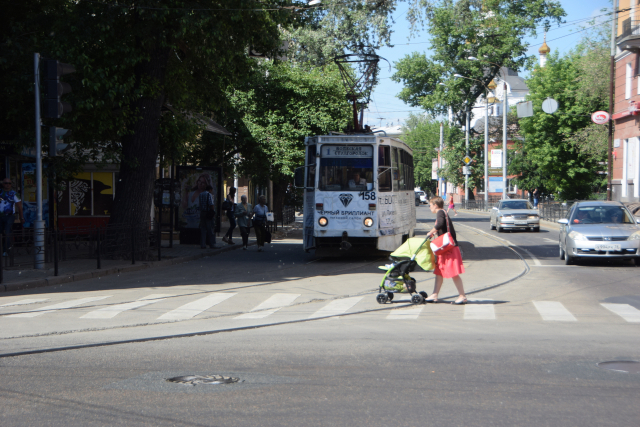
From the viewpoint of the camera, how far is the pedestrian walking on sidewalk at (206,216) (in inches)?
853

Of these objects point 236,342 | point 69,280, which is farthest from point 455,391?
point 69,280

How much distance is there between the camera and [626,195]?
38.8 m

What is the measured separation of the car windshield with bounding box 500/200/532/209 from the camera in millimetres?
35000

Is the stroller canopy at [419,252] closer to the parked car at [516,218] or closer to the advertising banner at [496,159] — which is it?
the parked car at [516,218]

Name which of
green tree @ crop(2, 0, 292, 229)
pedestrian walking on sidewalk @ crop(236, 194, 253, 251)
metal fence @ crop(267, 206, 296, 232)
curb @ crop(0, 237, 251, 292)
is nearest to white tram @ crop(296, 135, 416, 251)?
green tree @ crop(2, 0, 292, 229)

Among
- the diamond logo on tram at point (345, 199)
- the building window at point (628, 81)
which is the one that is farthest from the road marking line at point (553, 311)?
the building window at point (628, 81)

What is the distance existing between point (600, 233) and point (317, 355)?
11660 millimetres

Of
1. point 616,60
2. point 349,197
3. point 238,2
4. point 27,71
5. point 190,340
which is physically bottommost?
point 190,340

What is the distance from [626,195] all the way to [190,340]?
117ft

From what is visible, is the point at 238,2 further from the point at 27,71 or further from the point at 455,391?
the point at 455,391

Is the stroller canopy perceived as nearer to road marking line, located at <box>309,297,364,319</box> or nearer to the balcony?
road marking line, located at <box>309,297,364,319</box>

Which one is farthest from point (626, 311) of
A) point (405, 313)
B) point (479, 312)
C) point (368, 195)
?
point (368, 195)

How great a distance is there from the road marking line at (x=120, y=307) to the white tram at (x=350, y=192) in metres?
6.64

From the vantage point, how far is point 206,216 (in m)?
22.1
